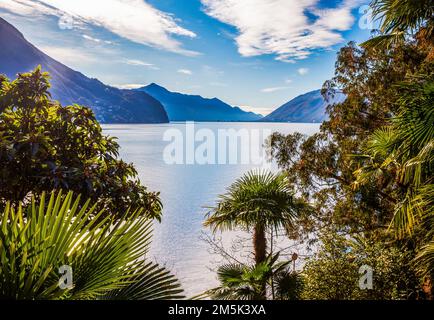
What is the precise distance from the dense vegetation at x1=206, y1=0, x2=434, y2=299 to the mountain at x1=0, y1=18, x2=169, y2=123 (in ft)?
99.1

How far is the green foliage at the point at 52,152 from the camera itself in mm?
4051

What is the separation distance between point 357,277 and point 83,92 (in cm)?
12623

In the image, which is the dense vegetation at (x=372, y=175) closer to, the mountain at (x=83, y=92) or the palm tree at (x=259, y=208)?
the palm tree at (x=259, y=208)

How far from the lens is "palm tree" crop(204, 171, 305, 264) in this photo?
4621 mm

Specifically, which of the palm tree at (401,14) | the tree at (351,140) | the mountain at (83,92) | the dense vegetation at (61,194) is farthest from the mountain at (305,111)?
the dense vegetation at (61,194)

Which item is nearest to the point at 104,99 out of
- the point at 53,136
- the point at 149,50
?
the point at 149,50

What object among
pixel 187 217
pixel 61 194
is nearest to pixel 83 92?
pixel 187 217

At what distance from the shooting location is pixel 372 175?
6.58 metres

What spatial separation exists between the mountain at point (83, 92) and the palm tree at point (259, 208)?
31.9 meters

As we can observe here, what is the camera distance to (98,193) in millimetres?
4414

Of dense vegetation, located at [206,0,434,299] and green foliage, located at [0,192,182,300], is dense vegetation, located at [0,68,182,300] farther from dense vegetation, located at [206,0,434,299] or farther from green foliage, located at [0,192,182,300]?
dense vegetation, located at [206,0,434,299]

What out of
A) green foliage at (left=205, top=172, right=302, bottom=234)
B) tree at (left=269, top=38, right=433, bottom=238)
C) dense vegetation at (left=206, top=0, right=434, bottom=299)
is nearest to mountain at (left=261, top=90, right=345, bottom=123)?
tree at (left=269, top=38, right=433, bottom=238)

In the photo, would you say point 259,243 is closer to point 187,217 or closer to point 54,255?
point 54,255
